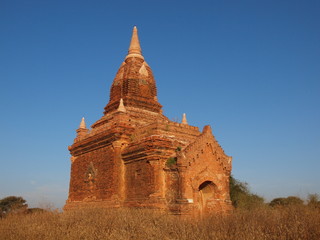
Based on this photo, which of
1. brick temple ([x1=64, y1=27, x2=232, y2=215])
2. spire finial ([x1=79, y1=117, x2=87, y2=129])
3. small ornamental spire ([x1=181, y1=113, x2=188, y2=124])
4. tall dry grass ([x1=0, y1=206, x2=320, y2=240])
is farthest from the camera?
small ornamental spire ([x1=181, y1=113, x2=188, y2=124])

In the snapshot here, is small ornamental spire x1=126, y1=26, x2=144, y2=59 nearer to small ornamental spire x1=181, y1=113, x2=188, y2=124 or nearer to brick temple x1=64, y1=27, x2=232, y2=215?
brick temple x1=64, y1=27, x2=232, y2=215

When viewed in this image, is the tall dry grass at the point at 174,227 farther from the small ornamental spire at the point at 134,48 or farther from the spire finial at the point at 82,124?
the small ornamental spire at the point at 134,48

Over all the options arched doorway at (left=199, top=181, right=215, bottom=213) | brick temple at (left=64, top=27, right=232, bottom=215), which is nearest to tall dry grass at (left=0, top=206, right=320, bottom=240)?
brick temple at (left=64, top=27, right=232, bottom=215)

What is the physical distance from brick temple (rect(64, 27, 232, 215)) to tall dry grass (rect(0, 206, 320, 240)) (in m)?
2.70

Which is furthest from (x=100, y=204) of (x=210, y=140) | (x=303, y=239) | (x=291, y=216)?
(x=303, y=239)

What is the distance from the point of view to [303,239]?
7.87 m

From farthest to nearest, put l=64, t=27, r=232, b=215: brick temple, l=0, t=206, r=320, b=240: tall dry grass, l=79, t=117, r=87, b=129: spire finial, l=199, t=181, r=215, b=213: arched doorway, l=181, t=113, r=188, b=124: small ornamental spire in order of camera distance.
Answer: l=181, t=113, r=188, b=124: small ornamental spire
l=79, t=117, r=87, b=129: spire finial
l=199, t=181, r=215, b=213: arched doorway
l=64, t=27, r=232, b=215: brick temple
l=0, t=206, r=320, b=240: tall dry grass

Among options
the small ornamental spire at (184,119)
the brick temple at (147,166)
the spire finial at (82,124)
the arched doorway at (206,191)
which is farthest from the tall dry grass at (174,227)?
the small ornamental spire at (184,119)

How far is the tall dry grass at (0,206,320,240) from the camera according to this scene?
8.45m

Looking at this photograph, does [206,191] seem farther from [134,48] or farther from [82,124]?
[134,48]

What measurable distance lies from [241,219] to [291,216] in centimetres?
165

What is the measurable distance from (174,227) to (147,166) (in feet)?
19.1

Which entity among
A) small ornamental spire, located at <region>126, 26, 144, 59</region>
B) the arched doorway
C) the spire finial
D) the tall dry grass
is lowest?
the tall dry grass

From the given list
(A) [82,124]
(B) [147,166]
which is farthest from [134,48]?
(B) [147,166]
